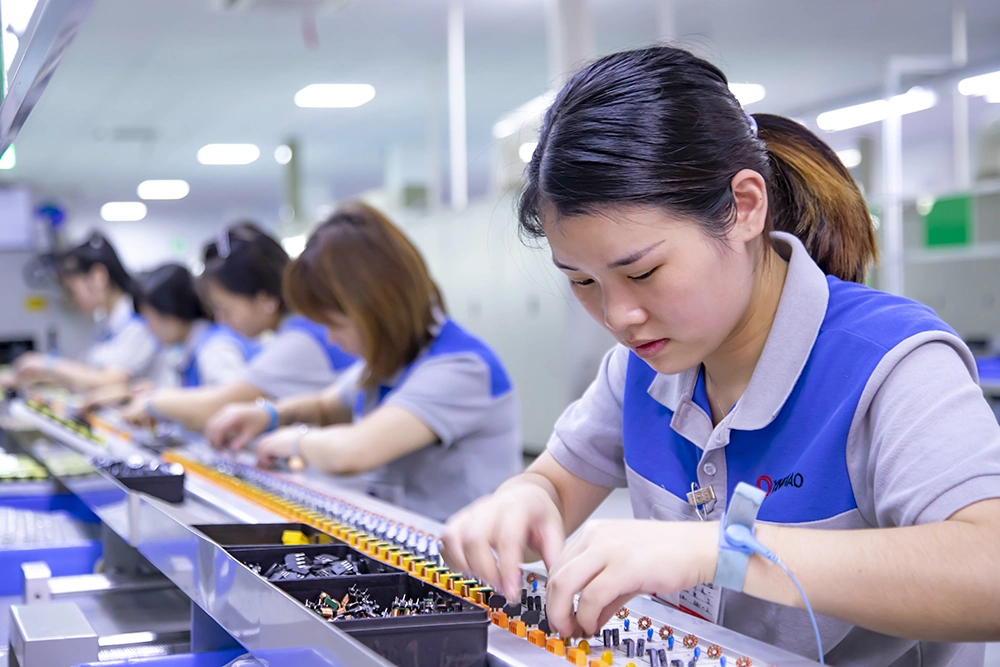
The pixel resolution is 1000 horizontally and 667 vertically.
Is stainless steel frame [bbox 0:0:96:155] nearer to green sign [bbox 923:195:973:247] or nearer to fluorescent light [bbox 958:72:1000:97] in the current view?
green sign [bbox 923:195:973:247]

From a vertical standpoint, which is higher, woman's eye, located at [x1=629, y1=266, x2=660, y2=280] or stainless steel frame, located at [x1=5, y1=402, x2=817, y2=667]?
woman's eye, located at [x1=629, y1=266, x2=660, y2=280]

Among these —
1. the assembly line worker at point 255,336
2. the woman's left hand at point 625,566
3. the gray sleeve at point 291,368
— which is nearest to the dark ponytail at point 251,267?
the assembly line worker at point 255,336

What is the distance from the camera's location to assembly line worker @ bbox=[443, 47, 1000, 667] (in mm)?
892

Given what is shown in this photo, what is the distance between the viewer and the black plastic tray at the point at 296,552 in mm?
1091

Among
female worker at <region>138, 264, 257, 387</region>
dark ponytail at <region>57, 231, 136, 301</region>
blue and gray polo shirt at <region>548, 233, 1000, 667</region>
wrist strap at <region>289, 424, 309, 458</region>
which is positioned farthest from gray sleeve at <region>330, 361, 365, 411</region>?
dark ponytail at <region>57, 231, 136, 301</region>

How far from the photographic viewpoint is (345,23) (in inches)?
260

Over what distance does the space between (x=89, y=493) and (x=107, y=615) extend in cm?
50

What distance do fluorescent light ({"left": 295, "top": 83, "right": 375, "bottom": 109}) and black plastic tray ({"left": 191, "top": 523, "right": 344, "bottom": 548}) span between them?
7.59 m

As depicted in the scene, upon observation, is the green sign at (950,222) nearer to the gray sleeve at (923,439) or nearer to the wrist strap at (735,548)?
the gray sleeve at (923,439)

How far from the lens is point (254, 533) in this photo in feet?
4.26

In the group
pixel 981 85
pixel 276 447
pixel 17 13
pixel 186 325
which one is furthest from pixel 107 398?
pixel 981 85

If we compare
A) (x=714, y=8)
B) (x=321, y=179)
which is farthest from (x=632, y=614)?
(x=321, y=179)

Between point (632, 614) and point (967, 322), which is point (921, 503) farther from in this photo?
point (967, 322)

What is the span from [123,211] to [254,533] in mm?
14829
